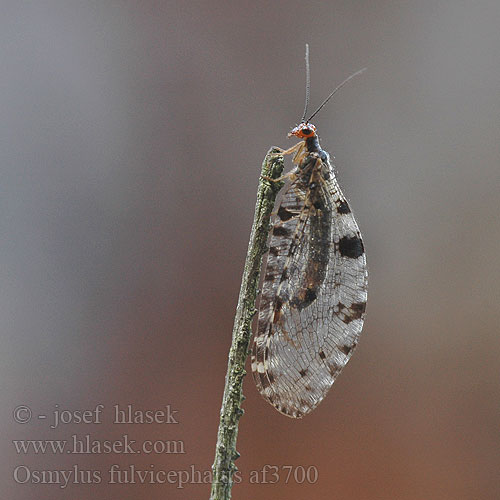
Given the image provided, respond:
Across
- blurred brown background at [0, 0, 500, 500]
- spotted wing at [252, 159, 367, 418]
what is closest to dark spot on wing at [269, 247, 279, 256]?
spotted wing at [252, 159, 367, 418]

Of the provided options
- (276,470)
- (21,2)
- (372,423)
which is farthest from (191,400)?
(21,2)

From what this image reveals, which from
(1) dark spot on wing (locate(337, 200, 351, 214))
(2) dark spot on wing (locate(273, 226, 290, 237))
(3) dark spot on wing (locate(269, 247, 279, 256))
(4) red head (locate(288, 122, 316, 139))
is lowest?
(3) dark spot on wing (locate(269, 247, 279, 256))

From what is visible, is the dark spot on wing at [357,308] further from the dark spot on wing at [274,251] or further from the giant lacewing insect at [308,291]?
the dark spot on wing at [274,251]

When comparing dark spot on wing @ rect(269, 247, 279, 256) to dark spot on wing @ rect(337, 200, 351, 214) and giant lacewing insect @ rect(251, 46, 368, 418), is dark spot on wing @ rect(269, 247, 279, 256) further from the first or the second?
dark spot on wing @ rect(337, 200, 351, 214)

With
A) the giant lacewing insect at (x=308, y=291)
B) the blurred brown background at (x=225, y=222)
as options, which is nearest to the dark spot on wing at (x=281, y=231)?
the giant lacewing insect at (x=308, y=291)

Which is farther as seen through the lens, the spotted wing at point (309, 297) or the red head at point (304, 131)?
the red head at point (304, 131)

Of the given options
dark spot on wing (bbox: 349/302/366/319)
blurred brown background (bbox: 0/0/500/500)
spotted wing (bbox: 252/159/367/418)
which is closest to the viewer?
spotted wing (bbox: 252/159/367/418)
